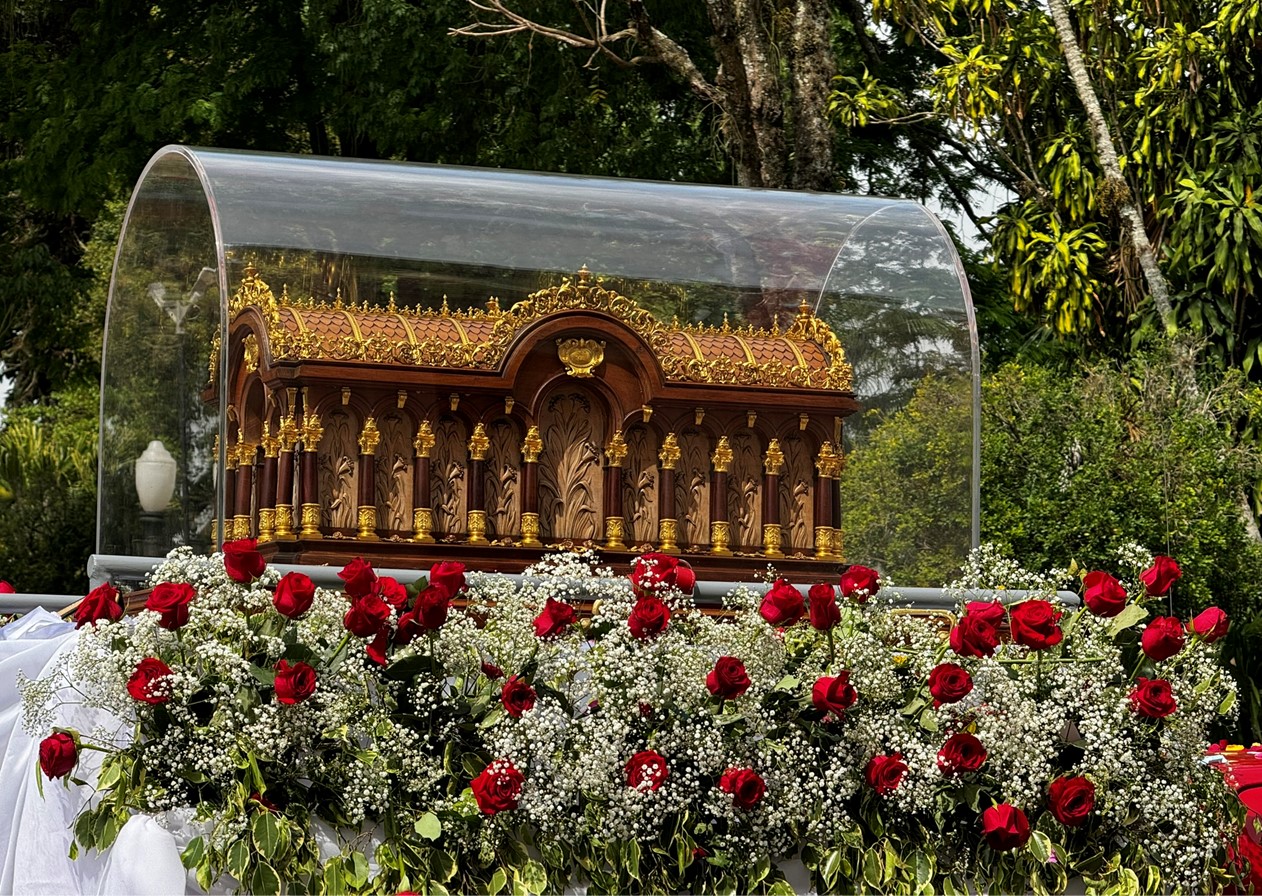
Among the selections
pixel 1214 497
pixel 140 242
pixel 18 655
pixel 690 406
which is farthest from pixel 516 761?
pixel 1214 497

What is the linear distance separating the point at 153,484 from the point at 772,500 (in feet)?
11.5

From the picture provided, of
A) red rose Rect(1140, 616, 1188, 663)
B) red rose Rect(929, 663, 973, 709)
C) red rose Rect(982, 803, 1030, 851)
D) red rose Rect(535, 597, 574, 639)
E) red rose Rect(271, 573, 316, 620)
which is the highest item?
red rose Rect(271, 573, 316, 620)

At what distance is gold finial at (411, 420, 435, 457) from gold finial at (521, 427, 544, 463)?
0.50m

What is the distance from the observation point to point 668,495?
388 inches

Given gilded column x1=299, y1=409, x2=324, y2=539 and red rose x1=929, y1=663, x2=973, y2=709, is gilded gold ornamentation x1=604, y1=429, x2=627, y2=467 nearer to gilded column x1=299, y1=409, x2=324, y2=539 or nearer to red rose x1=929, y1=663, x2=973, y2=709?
gilded column x1=299, y1=409, x2=324, y2=539

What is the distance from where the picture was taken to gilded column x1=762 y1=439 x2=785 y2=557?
10.0 m

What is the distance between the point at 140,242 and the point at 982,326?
14521 mm

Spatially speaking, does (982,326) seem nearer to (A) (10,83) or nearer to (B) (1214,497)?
(B) (1214,497)

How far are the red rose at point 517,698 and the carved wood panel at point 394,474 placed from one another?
13.9 ft

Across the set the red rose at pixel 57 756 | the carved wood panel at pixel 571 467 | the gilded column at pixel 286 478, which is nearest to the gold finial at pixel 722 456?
the carved wood panel at pixel 571 467

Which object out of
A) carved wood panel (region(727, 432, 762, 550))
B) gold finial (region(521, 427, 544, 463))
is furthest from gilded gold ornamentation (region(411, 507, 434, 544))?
carved wood panel (region(727, 432, 762, 550))

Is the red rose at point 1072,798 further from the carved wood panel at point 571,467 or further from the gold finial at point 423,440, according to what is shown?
the gold finial at point 423,440

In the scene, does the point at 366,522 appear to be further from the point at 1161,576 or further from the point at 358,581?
the point at 1161,576

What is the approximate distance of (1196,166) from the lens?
64.6 ft
